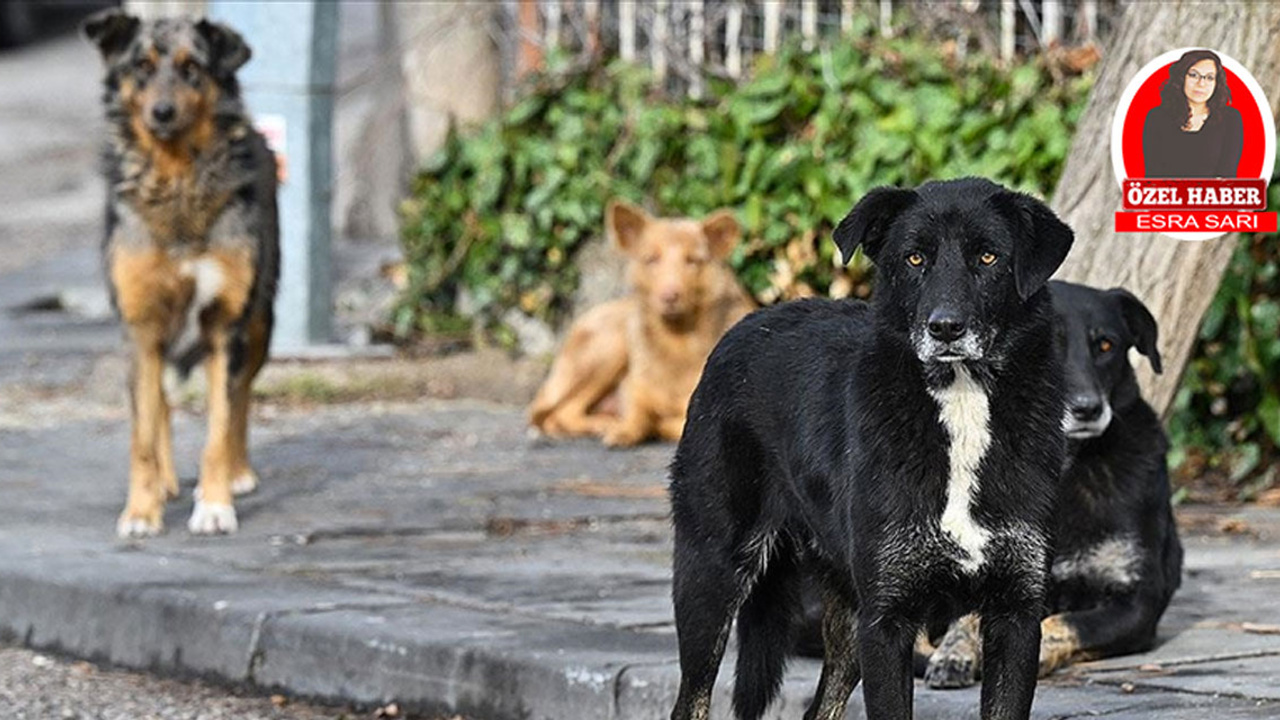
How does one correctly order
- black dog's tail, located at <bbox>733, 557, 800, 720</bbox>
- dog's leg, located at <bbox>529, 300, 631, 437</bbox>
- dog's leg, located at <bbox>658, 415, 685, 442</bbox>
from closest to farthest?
1. black dog's tail, located at <bbox>733, 557, 800, 720</bbox>
2. dog's leg, located at <bbox>658, 415, 685, 442</bbox>
3. dog's leg, located at <bbox>529, 300, 631, 437</bbox>

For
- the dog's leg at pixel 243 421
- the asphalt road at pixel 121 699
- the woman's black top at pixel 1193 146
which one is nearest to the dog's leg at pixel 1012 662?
the woman's black top at pixel 1193 146

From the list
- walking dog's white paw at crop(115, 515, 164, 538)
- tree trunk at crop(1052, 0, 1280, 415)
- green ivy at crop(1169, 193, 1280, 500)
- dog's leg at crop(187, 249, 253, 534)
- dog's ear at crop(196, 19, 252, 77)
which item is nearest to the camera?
Answer: tree trunk at crop(1052, 0, 1280, 415)

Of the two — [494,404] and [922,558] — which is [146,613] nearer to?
[922,558]

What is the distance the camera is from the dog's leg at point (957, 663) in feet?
16.7

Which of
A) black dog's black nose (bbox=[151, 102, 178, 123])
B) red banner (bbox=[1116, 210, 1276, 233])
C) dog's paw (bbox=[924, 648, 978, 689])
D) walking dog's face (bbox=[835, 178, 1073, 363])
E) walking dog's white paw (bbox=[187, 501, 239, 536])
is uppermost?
walking dog's face (bbox=[835, 178, 1073, 363])

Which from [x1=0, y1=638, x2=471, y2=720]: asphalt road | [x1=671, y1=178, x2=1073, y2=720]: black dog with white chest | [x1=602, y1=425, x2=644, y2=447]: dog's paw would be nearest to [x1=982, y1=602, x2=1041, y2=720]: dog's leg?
[x1=671, y1=178, x2=1073, y2=720]: black dog with white chest

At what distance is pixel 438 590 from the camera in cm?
662

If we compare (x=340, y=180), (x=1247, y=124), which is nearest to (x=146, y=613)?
(x=1247, y=124)

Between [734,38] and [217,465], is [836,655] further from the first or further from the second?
[734,38]

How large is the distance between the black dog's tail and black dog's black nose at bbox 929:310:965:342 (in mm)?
994

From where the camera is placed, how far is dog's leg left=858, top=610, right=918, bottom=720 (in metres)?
4.20

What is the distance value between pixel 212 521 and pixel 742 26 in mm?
5090

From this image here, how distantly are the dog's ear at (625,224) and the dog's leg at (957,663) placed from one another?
523 centimetres

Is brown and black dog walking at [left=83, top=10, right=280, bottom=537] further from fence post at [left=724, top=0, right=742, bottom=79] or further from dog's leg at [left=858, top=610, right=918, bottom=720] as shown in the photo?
dog's leg at [left=858, top=610, right=918, bottom=720]
